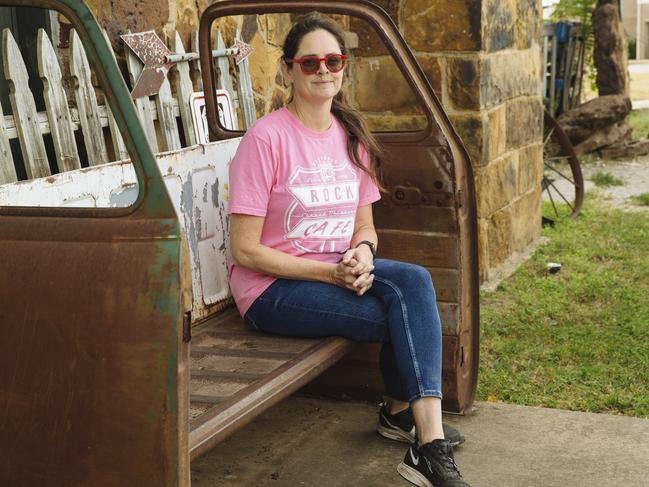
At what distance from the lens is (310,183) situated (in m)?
3.66

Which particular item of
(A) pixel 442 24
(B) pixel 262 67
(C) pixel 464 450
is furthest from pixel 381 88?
(C) pixel 464 450

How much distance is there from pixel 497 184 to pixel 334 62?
316 cm

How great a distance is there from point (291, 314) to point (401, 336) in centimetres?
39

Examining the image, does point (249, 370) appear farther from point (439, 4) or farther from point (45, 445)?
point (439, 4)

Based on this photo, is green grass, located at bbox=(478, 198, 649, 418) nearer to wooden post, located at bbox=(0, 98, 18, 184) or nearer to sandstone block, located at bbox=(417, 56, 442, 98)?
sandstone block, located at bbox=(417, 56, 442, 98)

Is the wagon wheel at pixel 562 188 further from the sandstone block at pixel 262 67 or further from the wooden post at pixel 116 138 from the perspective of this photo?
the wooden post at pixel 116 138

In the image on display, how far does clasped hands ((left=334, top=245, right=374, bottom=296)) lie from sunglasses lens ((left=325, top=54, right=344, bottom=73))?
0.63m

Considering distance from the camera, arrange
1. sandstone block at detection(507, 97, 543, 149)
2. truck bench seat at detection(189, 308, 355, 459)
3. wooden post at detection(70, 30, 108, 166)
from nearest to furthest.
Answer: truck bench seat at detection(189, 308, 355, 459) → wooden post at detection(70, 30, 108, 166) → sandstone block at detection(507, 97, 543, 149)

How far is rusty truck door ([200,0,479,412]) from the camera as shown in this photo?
380cm

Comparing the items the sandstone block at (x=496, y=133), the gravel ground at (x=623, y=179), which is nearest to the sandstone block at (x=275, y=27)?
the sandstone block at (x=496, y=133)

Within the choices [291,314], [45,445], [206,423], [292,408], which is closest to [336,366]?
[292,408]

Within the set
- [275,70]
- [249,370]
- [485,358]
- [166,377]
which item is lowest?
[485,358]

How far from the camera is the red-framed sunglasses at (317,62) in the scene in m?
3.62

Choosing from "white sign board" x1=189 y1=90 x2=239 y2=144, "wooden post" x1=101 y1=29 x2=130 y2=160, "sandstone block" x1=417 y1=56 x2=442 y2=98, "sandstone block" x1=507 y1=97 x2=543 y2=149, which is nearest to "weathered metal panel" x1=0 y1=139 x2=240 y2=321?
"wooden post" x1=101 y1=29 x2=130 y2=160
